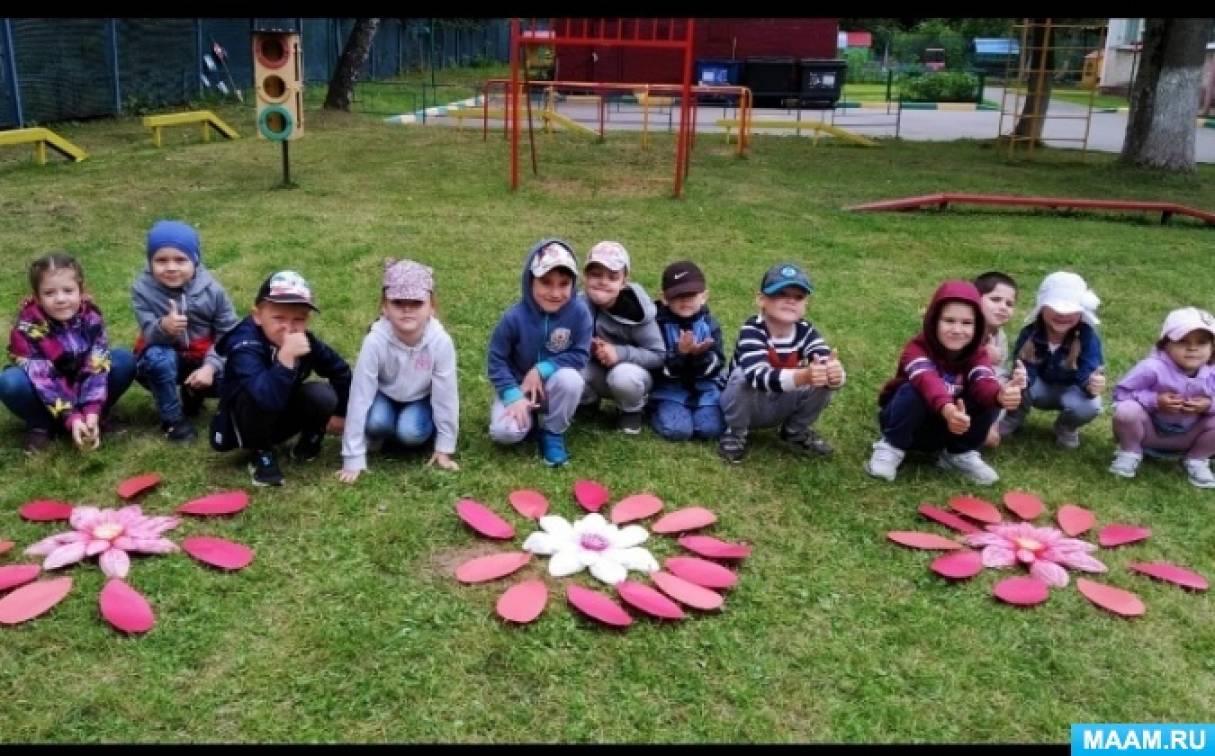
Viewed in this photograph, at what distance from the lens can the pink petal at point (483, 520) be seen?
3305 mm

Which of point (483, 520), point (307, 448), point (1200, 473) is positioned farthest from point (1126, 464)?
point (307, 448)

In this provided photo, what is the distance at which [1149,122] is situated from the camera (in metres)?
12.7

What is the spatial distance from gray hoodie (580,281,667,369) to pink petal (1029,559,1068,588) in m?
1.67

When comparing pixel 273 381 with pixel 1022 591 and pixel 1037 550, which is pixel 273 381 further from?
pixel 1037 550

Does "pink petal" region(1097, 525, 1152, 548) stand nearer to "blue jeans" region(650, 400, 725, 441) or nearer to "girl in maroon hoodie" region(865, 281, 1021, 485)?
"girl in maroon hoodie" region(865, 281, 1021, 485)

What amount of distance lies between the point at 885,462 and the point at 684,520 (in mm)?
949

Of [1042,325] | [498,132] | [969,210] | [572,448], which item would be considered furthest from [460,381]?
[498,132]

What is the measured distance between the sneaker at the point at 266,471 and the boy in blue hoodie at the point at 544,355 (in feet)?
2.70

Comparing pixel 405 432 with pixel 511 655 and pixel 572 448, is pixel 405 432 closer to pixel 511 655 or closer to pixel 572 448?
pixel 572 448

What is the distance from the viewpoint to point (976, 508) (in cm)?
363

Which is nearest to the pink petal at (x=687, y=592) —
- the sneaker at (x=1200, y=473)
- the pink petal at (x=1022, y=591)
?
the pink petal at (x=1022, y=591)

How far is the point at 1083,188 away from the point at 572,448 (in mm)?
9758

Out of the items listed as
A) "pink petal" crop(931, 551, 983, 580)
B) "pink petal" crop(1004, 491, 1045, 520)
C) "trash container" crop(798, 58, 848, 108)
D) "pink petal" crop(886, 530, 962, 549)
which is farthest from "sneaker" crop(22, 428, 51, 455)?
"trash container" crop(798, 58, 848, 108)

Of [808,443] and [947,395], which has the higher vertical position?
[947,395]
